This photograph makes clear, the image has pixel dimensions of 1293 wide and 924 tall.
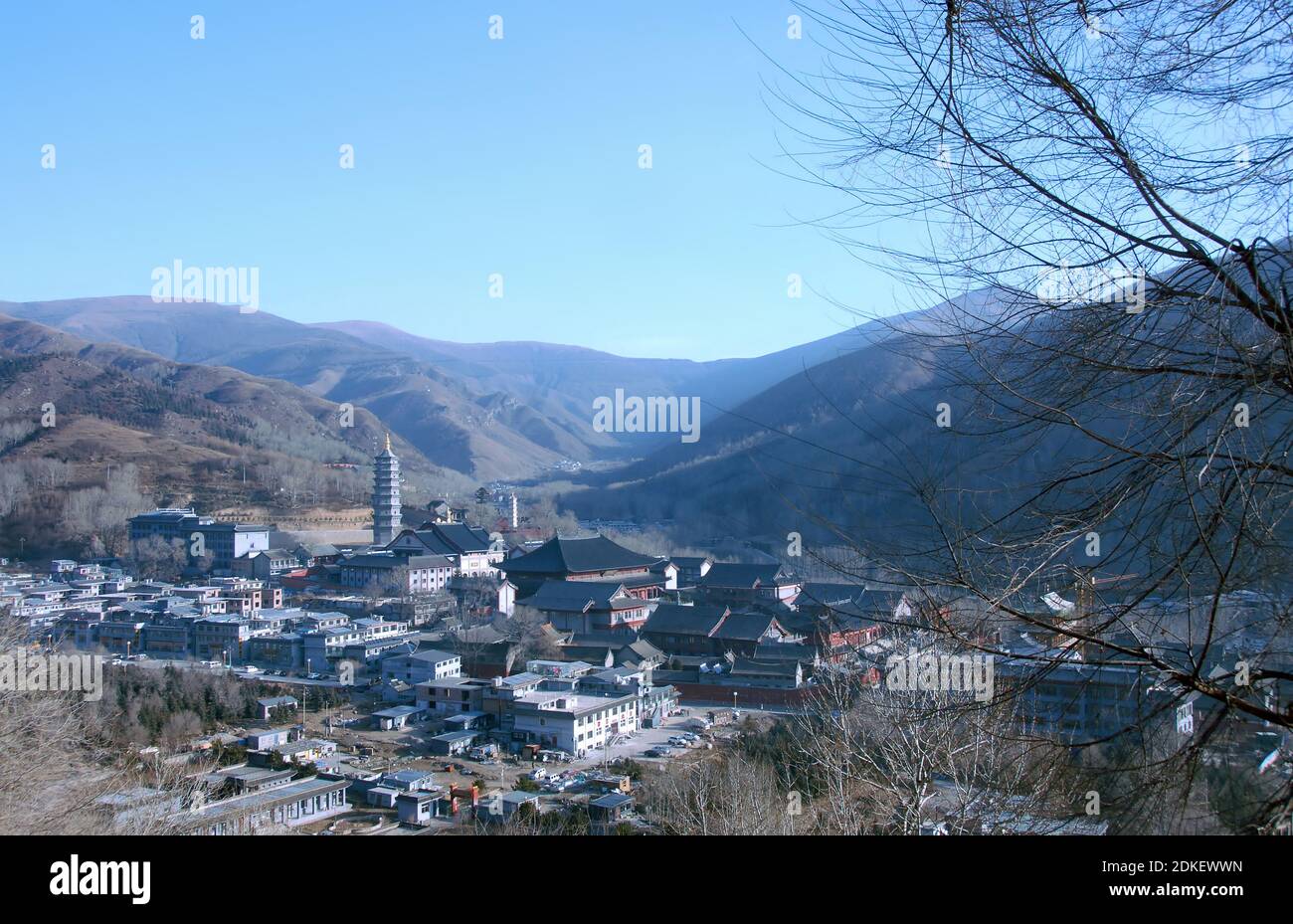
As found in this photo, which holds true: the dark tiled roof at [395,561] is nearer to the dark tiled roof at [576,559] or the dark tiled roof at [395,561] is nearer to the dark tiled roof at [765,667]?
the dark tiled roof at [576,559]

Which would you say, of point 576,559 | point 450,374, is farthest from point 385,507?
point 450,374

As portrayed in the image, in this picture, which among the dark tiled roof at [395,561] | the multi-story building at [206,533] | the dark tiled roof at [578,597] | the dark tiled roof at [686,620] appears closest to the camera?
the dark tiled roof at [686,620]

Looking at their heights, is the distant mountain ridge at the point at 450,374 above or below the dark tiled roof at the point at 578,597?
above

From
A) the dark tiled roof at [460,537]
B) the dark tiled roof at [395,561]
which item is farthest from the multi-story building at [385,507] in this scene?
the dark tiled roof at [395,561]

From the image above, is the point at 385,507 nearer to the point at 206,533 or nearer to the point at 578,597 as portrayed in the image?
the point at 206,533

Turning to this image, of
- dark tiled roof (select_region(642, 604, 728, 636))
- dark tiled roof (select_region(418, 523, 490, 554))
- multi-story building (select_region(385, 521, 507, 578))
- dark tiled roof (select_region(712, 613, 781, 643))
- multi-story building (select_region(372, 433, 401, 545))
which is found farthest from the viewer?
multi-story building (select_region(372, 433, 401, 545))

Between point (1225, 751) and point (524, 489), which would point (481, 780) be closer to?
point (1225, 751)

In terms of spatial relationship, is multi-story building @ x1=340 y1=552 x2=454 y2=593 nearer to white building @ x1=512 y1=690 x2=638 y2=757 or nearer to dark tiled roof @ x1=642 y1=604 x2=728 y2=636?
dark tiled roof @ x1=642 y1=604 x2=728 y2=636

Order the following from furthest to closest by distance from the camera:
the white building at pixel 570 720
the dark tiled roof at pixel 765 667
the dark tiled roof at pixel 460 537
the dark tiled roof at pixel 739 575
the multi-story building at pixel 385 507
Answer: the multi-story building at pixel 385 507 → the dark tiled roof at pixel 460 537 → the dark tiled roof at pixel 739 575 → the dark tiled roof at pixel 765 667 → the white building at pixel 570 720

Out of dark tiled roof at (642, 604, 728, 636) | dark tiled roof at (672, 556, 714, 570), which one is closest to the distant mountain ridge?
dark tiled roof at (672, 556, 714, 570)
